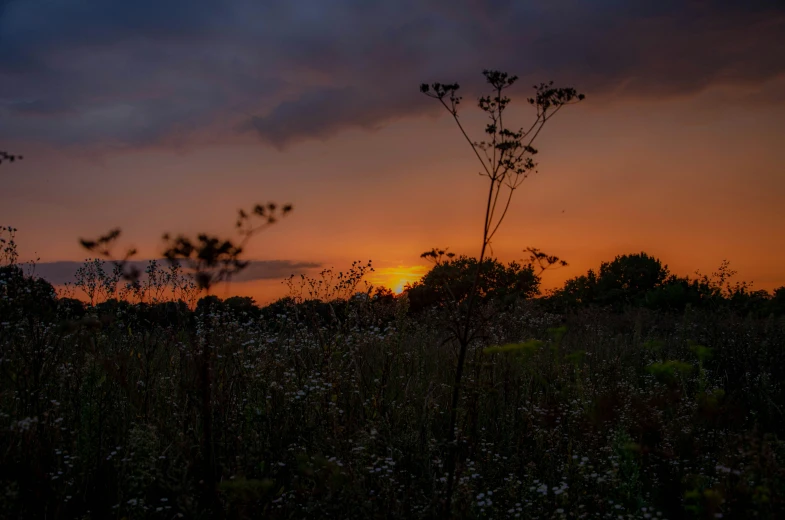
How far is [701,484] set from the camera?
14.6 feet

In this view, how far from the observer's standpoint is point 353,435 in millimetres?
4680

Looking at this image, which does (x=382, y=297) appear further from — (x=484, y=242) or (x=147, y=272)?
(x=484, y=242)

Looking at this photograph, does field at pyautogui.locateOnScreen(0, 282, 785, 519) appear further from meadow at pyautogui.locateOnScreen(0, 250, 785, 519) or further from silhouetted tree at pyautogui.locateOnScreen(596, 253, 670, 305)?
silhouetted tree at pyautogui.locateOnScreen(596, 253, 670, 305)

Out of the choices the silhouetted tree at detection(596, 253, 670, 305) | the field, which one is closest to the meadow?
the field

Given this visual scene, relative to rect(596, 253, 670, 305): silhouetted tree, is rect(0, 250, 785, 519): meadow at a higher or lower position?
lower

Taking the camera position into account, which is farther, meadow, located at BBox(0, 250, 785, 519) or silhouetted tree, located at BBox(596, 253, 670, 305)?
silhouetted tree, located at BBox(596, 253, 670, 305)

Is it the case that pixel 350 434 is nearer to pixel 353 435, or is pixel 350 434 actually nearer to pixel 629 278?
pixel 353 435

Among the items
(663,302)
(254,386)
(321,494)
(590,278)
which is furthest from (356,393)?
(590,278)

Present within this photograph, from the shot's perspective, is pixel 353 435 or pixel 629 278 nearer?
pixel 353 435

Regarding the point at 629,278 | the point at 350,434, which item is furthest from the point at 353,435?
the point at 629,278

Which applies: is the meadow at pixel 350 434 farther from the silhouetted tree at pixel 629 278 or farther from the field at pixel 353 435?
the silhouetted tree at pixel 629 278

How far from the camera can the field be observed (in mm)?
3803

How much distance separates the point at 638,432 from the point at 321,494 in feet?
11.8

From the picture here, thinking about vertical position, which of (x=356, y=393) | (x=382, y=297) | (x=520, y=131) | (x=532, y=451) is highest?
(x=520, y=131)
